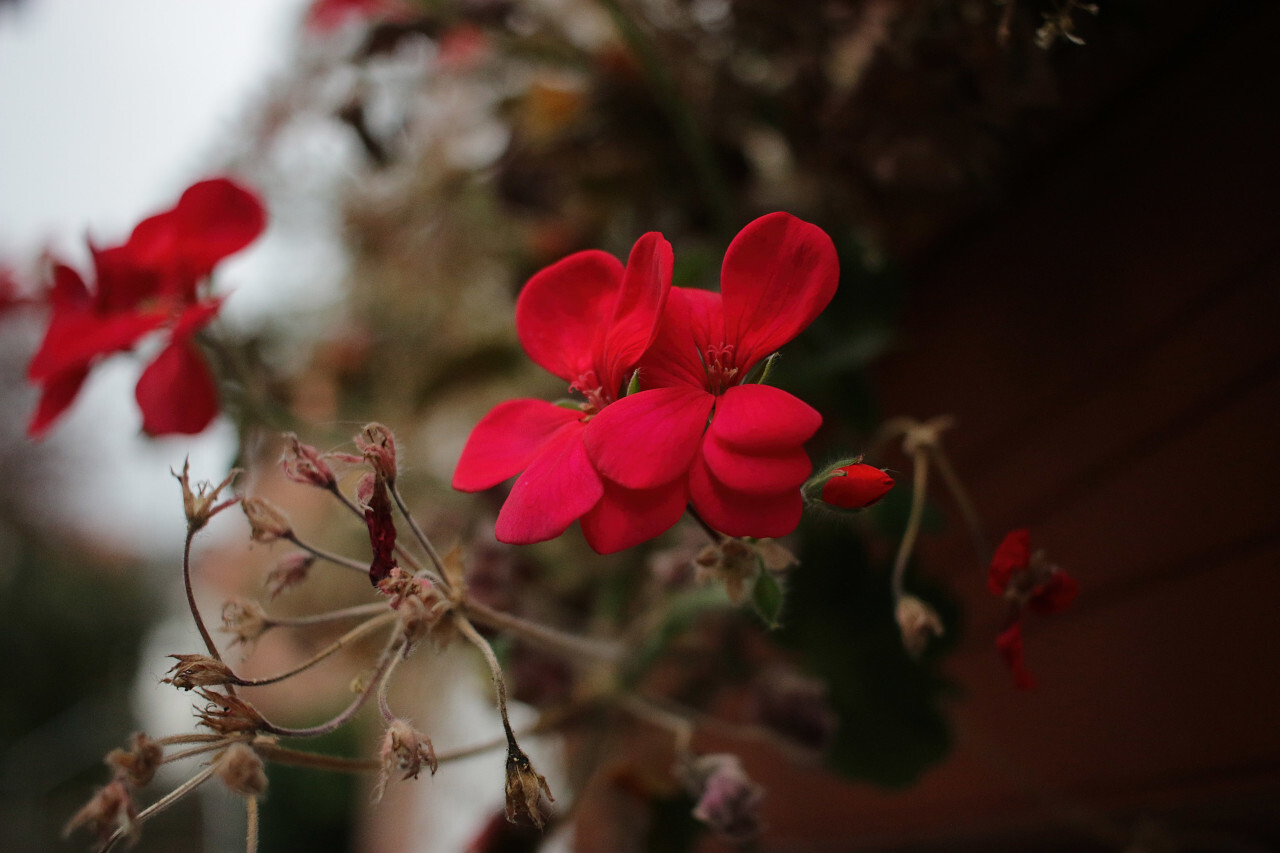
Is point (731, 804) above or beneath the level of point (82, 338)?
beneath

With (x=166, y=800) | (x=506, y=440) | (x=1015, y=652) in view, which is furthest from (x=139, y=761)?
(x=1015, y=652)

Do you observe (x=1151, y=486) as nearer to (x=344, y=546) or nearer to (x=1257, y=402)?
(x=1257, y=402)

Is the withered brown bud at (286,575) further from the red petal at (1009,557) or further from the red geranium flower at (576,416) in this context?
the red petal at (1009,557)

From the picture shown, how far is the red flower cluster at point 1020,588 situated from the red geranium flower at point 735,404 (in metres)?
0.07

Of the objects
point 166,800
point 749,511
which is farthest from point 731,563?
point 166,800

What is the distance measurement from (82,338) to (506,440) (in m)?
0.19

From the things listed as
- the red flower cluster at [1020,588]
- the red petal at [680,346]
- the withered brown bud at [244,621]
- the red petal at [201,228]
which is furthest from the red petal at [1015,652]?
Result: the red petal at [201,228]

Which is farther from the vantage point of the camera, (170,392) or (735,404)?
(170,392)

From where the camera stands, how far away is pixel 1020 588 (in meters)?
0.20

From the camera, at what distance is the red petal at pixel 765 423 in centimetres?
16

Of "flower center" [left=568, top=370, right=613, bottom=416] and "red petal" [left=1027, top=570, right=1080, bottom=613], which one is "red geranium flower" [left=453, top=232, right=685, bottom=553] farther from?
"red petal" [left=1027, top=570, right=1080, bottom=613]

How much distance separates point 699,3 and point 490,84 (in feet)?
0.69

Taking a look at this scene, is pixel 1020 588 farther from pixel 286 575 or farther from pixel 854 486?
pixel 286 575

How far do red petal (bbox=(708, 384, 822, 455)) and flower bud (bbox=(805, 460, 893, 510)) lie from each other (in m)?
0.01
